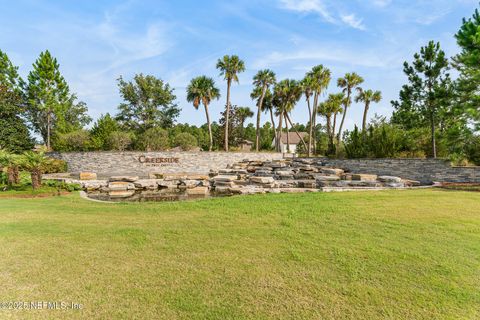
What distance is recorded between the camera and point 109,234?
447cm

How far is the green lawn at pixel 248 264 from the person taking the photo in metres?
2.39

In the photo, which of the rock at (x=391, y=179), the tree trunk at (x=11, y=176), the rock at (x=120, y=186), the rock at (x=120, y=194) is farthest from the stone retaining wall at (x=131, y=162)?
the rock at (x=391, y=179)

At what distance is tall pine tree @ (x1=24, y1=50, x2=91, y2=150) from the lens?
85.7ft

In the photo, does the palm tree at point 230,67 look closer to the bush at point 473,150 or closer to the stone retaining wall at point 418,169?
the stone retaining wall at point 418,169

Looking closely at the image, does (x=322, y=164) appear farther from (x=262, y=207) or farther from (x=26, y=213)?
(x=26, y=213)

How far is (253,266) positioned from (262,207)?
3.40m

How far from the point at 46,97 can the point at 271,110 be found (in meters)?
26.2

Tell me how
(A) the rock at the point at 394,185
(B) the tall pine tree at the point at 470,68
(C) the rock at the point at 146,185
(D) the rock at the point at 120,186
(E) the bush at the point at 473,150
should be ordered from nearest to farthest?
(B) the tall pine tree at the point at 470,68 < (E) the bush at the point at 473,150 < (A) the rock at the point at 394,185 < (D) the rock at the point at 120,186 < (C) the rock at the point at 146,185

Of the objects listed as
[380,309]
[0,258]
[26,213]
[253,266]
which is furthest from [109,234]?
[380,309]

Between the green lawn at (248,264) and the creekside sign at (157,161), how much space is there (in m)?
13.8

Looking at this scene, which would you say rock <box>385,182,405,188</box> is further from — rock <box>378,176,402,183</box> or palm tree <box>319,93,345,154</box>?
palm tree <box>319,93,345,154</box>

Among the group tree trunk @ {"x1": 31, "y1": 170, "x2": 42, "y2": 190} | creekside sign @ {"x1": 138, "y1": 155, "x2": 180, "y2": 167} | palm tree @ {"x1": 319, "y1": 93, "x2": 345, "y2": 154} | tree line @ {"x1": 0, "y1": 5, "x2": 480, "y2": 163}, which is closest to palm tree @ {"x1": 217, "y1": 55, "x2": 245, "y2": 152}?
tree line @ {"x1": 0, "y1": 5, "x2": 480, "y2": 163}

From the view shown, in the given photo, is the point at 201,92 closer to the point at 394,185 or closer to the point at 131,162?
the point at 131,162

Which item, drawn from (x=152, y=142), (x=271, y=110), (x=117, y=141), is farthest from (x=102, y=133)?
(x=271, y=110)
